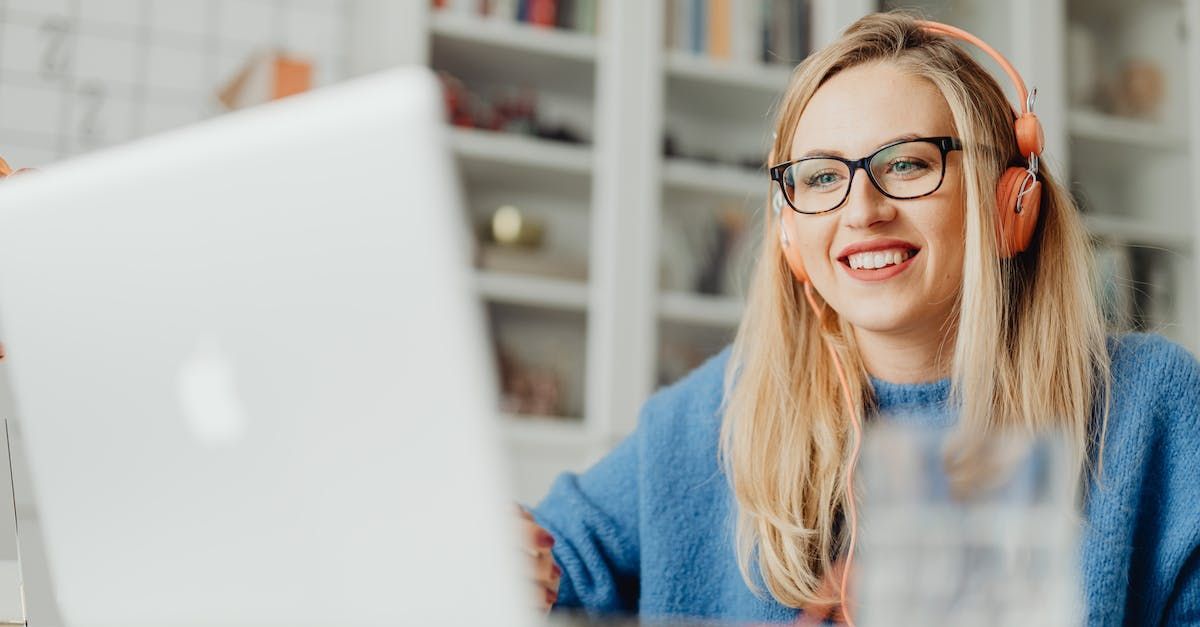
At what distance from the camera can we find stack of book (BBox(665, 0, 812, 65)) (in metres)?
2.73

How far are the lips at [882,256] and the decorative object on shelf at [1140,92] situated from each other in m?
2.20

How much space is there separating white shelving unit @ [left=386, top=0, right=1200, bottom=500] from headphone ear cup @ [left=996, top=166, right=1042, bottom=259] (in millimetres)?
1344

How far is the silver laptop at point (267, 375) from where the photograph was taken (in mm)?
412

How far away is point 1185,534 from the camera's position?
3.28 ft

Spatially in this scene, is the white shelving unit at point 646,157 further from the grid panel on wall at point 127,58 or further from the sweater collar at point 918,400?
the sweater collar at point 918,400

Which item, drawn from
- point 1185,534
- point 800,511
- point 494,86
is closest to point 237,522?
point 800,511

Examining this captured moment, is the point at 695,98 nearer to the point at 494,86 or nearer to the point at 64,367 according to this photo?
the point at 494,86

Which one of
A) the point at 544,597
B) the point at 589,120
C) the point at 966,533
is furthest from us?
the point at 589,120

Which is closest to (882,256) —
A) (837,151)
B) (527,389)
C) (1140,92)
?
(837,151)

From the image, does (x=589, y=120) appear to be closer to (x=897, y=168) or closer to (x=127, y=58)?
(x=127, y=58)

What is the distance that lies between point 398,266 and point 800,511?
748 millimetres

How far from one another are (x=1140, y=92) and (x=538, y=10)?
1.60 meters

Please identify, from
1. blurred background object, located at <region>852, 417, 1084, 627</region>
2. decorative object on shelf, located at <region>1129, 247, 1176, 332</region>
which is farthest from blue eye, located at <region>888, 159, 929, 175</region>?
decorative object on shelf, located at <region>1129, 247, 1176, 332</region>

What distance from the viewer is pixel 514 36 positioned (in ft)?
8.58
